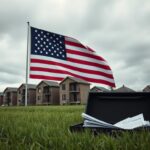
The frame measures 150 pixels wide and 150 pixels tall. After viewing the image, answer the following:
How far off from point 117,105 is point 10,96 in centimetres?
9903

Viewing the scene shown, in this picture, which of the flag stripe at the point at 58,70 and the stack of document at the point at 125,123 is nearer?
the stack of document at the point at 125,123

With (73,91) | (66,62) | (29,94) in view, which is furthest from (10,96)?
(66,62)

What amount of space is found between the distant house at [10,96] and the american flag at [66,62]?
90.0 m

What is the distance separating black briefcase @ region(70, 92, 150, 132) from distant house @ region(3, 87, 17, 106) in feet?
317

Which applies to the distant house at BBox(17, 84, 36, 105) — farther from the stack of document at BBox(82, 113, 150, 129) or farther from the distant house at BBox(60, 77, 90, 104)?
the stack of document at BBox(82, 113, 150, 129)

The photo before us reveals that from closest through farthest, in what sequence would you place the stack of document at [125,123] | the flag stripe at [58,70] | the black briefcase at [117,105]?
the stack of document at [125,123] → the black briefcase at [117,105] → the flag stripe at [58,70]

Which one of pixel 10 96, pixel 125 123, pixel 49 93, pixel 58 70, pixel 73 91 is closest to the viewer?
pixel 125 123

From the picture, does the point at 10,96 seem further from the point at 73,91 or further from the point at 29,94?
the point at 73,91

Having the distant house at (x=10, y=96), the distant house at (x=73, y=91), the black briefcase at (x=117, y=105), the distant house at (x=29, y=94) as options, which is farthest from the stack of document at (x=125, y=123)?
the distant house at (x=10, y=96)

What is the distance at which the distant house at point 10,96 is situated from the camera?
323 ft

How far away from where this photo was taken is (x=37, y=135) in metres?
3.37

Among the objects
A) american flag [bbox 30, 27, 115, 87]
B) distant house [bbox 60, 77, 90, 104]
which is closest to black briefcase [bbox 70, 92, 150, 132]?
american flag [bbox 30, 27, 115, 87]

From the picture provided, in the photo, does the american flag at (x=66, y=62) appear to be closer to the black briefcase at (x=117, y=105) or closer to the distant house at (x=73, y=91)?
the black briefcase at (x=117, y=105)

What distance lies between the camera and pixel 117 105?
4109mm
